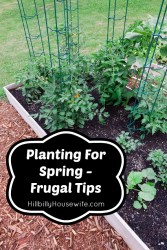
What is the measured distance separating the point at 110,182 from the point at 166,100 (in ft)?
2.81

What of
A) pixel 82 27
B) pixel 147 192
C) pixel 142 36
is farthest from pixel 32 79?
pixel 82 27

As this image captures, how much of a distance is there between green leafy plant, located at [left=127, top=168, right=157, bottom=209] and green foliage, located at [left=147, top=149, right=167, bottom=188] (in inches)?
2.2

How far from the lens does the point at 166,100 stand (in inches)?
76.4

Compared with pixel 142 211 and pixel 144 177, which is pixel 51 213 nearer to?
pixel 142 211

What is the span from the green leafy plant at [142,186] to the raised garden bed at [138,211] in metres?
0.05

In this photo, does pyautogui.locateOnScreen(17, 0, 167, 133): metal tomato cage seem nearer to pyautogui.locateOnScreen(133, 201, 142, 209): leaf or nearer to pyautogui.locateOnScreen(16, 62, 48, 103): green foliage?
pyautogui.locateOnScreen(16, 62, 48, 103): green foliage

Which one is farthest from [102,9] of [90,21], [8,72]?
[8,72]

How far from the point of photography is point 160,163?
1720 mm

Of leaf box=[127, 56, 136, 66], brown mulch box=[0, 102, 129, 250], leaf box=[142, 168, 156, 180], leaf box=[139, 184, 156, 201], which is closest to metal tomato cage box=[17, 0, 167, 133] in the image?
leaf box=[127, 56, 136, 66]

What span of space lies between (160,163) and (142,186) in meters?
0.25

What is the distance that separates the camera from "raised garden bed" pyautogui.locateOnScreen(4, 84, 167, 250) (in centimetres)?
143

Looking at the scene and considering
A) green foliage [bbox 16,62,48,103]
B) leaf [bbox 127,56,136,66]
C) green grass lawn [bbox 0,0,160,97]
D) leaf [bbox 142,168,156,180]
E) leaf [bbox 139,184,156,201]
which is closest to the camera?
leaf [bbox 139,184,156,201]

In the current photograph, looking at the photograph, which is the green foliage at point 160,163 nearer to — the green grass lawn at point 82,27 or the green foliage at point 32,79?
the green foliage at point 32,79

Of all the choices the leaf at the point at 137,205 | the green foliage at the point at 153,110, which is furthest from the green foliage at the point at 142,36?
the leaf at the point at 137,205
